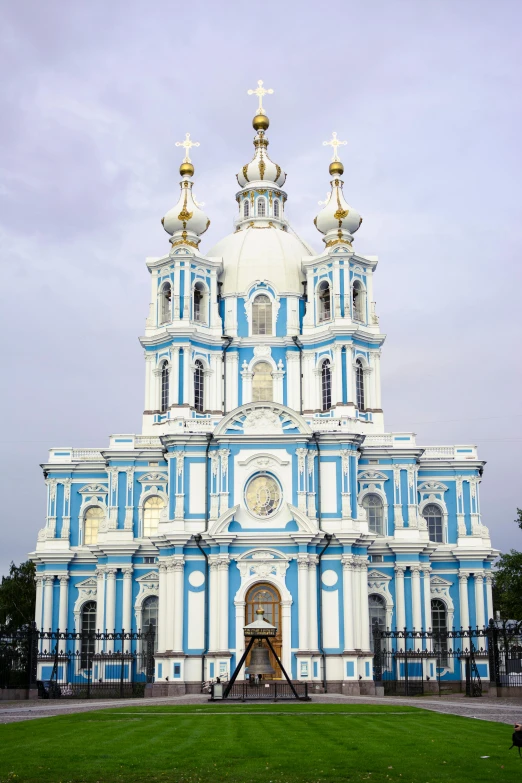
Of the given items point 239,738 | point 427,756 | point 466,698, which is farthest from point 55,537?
point 427,756

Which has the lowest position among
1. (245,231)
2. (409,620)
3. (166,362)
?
(409,620)

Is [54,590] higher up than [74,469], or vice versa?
[74,469]

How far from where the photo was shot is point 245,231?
59781 mm

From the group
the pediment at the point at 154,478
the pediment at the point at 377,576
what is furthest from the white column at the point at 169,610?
the pediment at the point at 377,576

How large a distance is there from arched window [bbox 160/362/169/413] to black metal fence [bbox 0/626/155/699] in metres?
11.7

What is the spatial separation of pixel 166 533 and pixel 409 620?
42.8 ft

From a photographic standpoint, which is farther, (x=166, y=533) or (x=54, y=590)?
(x=54, y=590)

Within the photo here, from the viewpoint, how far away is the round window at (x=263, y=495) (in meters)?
47.1

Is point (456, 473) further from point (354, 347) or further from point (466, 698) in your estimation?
point (466, 698)

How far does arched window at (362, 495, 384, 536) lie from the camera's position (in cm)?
5256

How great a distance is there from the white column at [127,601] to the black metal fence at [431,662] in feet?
39.3

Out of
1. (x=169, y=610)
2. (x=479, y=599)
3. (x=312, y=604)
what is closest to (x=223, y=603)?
(x=169, y=610)

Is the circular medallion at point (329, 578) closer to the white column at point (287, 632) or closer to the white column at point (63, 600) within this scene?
the white column at point (287, 632)

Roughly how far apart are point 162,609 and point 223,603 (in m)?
2.99
